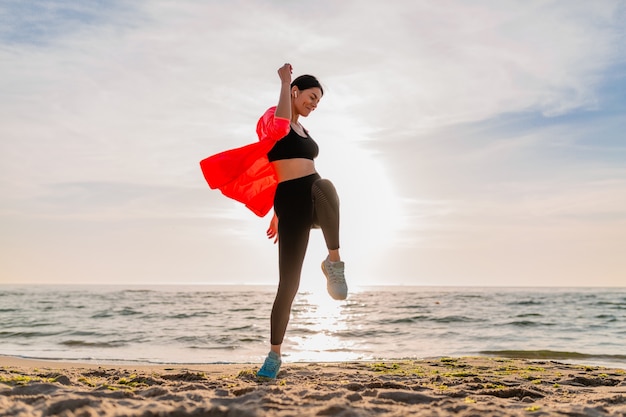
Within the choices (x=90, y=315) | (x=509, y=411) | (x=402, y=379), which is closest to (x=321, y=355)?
(x=402, y=379)

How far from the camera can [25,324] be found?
1548 cm

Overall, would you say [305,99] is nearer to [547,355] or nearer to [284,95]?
[284,95]

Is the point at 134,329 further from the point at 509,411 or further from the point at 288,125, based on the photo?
the point at 509,411

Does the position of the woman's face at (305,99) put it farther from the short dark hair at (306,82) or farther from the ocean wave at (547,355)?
the ocean wave at (547,355)

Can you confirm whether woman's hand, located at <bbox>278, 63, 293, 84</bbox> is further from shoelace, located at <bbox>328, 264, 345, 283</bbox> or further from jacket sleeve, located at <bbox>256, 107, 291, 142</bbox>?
shoelace, located at <bbox>328, 264, 345, 283</bbox>

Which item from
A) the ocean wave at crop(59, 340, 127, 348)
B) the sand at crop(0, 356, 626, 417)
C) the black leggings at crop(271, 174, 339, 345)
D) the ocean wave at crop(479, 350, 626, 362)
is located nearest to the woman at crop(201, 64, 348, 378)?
the black leggings at crop(271, 174, 339, 345)

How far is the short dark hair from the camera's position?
486cm

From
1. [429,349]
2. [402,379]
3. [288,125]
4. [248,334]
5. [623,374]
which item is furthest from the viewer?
[248,334]

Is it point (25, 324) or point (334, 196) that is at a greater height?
point (334, 196)

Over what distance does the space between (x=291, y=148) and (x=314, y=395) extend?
196 centimetres

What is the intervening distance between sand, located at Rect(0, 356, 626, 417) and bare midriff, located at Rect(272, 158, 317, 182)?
1650mm

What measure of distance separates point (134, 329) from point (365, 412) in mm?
12001

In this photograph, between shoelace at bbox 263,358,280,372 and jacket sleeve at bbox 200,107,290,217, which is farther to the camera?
shoelace at bbox 263,358,280,372

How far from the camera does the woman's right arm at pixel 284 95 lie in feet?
15.0
